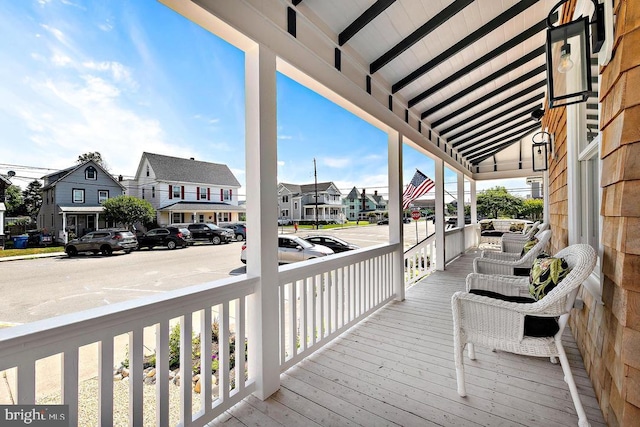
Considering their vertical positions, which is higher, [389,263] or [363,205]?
[363,205]

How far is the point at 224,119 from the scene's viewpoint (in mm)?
2105

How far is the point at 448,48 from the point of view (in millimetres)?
3074

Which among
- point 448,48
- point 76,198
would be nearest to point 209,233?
point 76,198

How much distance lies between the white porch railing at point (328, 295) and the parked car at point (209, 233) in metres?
0.50

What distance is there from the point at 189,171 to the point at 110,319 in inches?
36.1

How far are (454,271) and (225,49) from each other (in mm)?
5653

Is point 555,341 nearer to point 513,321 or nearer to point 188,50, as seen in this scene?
point 513,321

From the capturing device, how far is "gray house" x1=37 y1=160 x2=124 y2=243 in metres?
1.17

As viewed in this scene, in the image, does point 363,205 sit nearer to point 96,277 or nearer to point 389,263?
point 389,263

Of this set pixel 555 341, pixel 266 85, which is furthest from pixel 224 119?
pixel 555 341

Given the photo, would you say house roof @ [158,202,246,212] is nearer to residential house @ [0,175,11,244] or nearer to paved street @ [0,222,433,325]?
paved street @ [0,222,433,325]

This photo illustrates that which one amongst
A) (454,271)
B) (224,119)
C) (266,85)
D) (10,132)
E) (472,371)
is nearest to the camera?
(10,132)

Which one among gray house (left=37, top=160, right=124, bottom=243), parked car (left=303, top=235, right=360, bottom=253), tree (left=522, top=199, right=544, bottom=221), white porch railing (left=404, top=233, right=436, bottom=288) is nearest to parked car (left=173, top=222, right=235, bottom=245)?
gray house (left=37, top=160, right=124, bottom=243)

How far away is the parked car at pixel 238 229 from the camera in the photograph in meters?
1.99
